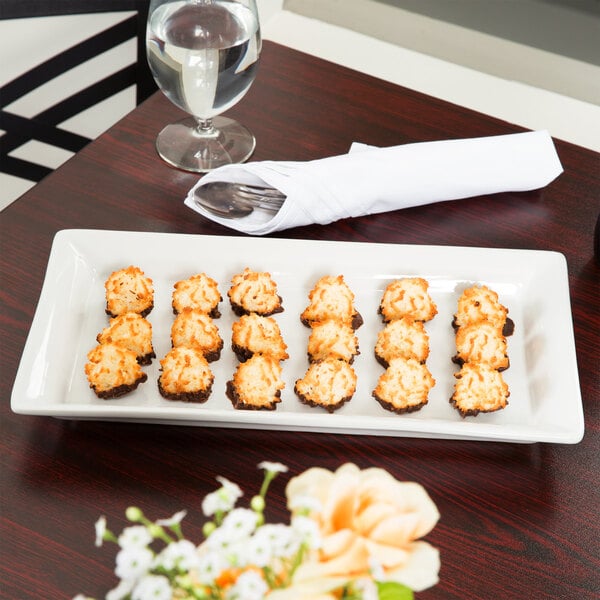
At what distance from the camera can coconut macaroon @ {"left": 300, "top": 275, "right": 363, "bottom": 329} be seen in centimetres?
103

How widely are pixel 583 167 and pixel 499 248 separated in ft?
0.88

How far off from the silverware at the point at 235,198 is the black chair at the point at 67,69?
41 centimetres

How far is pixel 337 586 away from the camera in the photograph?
0.45m

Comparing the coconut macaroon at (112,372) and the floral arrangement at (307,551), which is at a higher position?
the coconut macaroon at (112,372)

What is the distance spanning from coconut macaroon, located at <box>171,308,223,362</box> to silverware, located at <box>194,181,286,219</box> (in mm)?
218

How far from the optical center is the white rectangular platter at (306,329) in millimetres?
904

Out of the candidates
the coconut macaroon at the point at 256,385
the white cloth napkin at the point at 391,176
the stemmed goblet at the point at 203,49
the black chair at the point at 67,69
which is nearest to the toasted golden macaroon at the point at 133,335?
the coconut macaroon at the point at 256,385

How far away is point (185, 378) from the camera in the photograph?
93 cm

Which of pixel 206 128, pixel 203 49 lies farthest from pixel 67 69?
pixel 203 49

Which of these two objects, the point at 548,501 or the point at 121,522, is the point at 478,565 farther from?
the point at 121,522

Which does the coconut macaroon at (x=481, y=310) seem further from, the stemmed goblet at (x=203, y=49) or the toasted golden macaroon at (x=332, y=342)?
the stemmed goblet at (x=203, y=49)

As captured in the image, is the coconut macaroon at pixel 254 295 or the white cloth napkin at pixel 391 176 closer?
the coconut macaroon at pixel 254 295

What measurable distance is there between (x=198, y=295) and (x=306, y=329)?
0.45 ft

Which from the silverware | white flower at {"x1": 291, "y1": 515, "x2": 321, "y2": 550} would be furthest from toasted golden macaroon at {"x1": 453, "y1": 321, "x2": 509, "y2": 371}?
white flower at {"x1": 291, "y1": 515, "x2": 321, "y2": 550}
